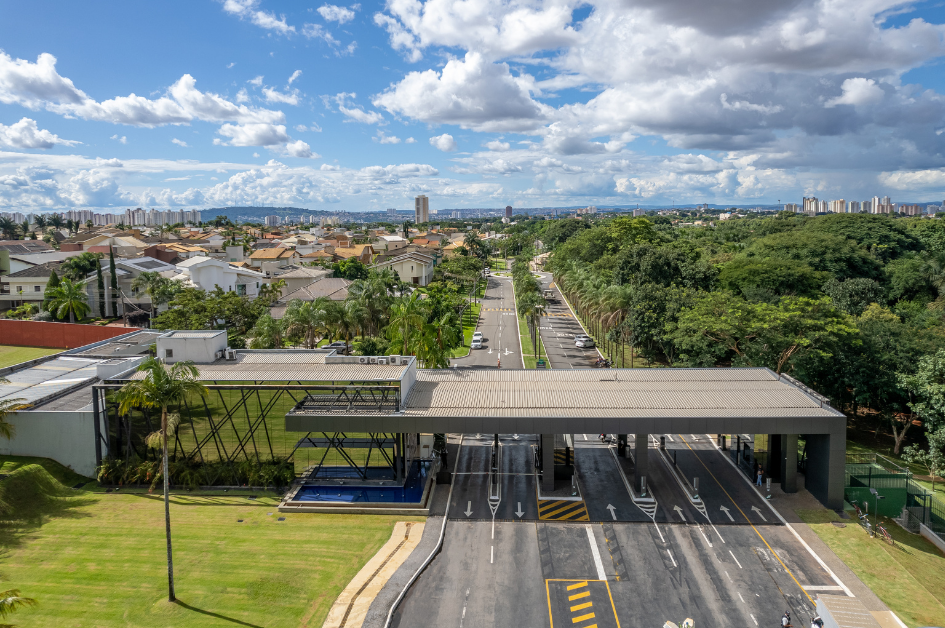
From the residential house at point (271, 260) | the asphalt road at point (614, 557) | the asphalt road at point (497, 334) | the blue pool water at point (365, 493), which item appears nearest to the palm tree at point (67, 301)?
the residential house at point (271, 260)

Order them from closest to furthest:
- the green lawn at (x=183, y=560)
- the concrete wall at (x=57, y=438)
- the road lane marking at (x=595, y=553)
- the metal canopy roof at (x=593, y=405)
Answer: the green lawn at (x=183, y=560) < the road lane marking at (x=595, y=553) < the metal canopy roof at (x=593, y=405) < the concrete wall at (x=57, y=438)

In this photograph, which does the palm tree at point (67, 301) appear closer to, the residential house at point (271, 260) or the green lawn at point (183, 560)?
the residential house at point (271, 260)

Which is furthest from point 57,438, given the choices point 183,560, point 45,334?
point 45,334

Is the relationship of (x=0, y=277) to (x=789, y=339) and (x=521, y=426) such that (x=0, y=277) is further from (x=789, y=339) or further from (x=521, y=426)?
(x=789, y=339)

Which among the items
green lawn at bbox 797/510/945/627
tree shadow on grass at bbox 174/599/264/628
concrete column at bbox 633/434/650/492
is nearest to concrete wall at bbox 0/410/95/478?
tree shadow on grass at bbox 174/599/264/628

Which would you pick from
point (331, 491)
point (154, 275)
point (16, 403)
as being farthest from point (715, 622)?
point (154, 275)

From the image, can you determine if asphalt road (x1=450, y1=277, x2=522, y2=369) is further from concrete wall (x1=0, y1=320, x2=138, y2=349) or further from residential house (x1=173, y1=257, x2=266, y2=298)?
residential house (x1=173, y1=257, x2=266, y2=298)
